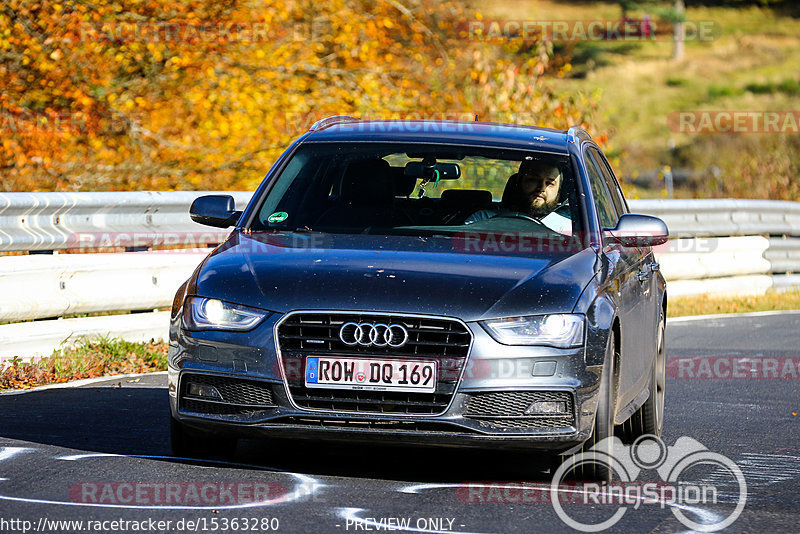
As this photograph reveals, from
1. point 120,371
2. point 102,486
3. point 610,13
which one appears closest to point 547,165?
point 102,486

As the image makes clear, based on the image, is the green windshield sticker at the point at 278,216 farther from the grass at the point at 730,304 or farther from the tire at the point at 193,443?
the grass at the point at 730,304

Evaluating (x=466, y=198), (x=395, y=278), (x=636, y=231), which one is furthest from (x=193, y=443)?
(x=636, y=231)

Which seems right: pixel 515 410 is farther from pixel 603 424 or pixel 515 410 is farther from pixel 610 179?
pixel 610 179

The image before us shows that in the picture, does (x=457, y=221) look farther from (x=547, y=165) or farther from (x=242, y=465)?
(x=242, y=465)

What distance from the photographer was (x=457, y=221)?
7133 mm

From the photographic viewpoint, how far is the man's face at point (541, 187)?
7.27 meters

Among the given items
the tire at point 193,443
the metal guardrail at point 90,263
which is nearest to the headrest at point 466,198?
the tire at point 193,443

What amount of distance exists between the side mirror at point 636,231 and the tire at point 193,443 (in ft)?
7.05

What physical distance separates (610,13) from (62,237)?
90.5m

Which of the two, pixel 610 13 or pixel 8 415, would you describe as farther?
pixel 610 13

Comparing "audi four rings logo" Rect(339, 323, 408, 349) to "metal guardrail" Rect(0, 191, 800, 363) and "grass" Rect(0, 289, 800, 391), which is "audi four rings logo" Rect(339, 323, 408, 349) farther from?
"metal guardrail" Rect(0, 191, 800, 363)

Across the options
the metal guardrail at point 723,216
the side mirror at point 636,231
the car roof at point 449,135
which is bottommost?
the metal guardrail at point 723,216

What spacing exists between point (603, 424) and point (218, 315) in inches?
67.4

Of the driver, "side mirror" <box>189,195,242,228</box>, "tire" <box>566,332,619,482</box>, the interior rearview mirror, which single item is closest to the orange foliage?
"side mirror" <box>189,195,242,228</box>
